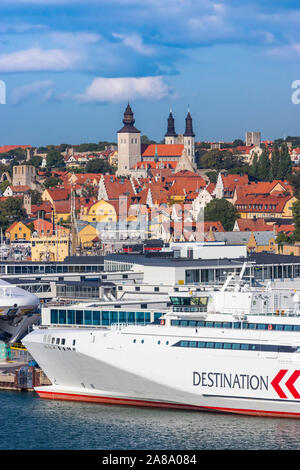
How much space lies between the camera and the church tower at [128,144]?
166 meters

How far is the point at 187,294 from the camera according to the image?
3706 cm

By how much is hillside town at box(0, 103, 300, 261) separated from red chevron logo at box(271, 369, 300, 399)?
30.0 m

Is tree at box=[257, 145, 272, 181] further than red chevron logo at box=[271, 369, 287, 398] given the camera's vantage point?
Yes

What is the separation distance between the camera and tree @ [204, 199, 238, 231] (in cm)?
10328

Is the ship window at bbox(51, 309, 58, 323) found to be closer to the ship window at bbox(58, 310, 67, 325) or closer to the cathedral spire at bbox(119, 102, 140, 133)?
the ship window at bbox(58, 310, 67, 325)

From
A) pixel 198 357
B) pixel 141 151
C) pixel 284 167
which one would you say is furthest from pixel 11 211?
pixel 198 357

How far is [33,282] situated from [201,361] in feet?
55.5

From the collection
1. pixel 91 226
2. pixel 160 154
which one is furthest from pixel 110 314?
pixel 160 154

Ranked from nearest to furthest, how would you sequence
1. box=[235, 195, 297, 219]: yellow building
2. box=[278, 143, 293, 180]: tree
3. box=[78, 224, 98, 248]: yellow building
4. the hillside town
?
the hillside town
box=[78, 224, 98, 248]: yellow building
box=[235, 195, 297, 219]: yellow building
box=[278, 143, 293, 180]: tree

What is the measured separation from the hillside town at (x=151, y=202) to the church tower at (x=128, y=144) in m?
0.14

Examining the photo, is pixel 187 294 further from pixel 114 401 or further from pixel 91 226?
pixel 91 226

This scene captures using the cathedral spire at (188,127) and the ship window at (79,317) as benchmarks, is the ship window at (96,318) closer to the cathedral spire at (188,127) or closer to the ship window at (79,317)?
the ship window at (79,317)

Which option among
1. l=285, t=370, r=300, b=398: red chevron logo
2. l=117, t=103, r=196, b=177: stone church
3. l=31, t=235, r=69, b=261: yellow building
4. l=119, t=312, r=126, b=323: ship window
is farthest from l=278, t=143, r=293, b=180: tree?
l=285, t=370, r=300, b=398: red chevron logo

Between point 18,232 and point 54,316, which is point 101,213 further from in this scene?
point 54,316
